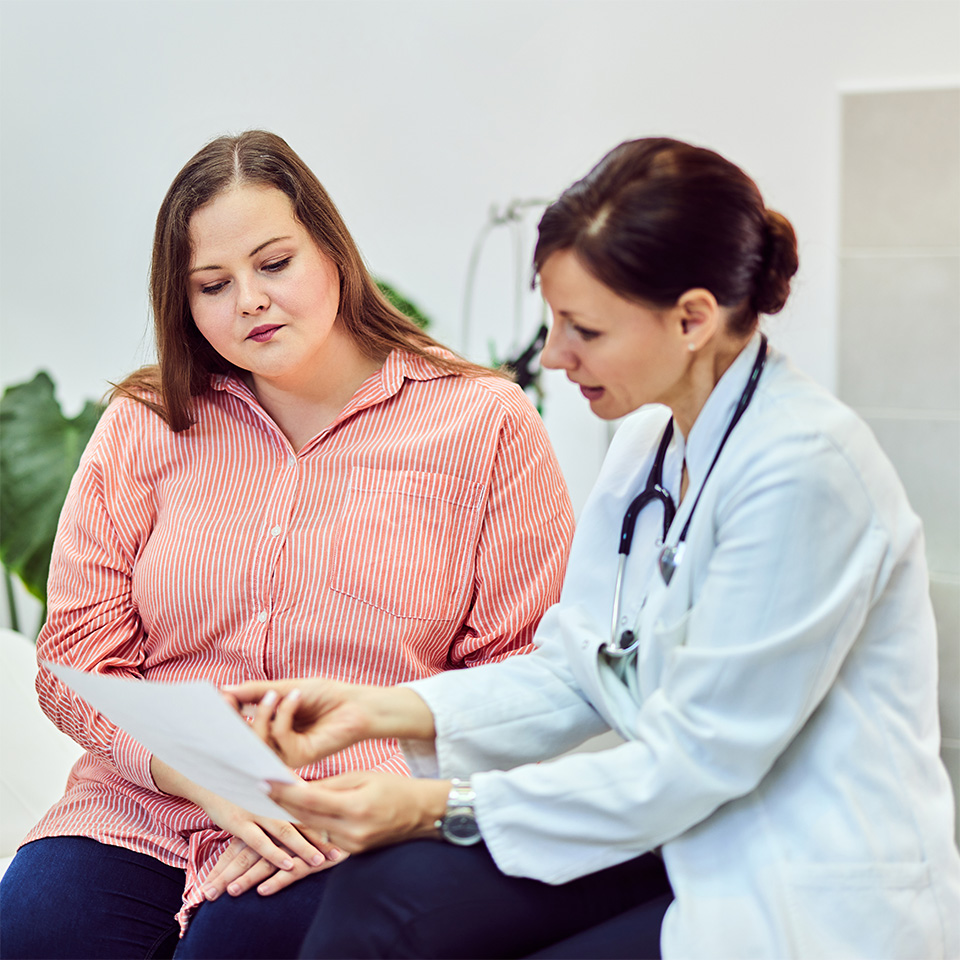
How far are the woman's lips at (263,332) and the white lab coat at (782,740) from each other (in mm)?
639

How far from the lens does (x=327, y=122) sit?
2.66m

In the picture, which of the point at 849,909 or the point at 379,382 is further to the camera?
the point at 379,382

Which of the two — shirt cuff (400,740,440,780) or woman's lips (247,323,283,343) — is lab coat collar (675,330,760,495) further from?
woman's lips (247,323,283,343)

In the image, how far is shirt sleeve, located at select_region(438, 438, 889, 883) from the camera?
0.93m

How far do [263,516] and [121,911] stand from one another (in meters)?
0.51

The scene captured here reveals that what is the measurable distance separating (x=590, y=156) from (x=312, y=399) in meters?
1.26

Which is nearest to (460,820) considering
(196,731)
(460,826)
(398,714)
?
(460,826)

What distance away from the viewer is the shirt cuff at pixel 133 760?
1.38m

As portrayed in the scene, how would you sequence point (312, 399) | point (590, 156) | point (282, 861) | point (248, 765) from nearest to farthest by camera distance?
point (248, 765) < point (282, 861) < point (312, 399) < point (590, 156)

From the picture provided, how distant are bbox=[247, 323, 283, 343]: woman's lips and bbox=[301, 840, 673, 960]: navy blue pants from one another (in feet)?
2.28

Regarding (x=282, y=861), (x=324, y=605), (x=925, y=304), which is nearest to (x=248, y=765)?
(x=282, y=861)

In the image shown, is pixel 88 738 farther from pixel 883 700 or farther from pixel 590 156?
pixel 590 156

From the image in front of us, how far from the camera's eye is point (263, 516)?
4.76 feet

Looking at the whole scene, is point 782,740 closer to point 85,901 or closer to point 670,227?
point 670,227
